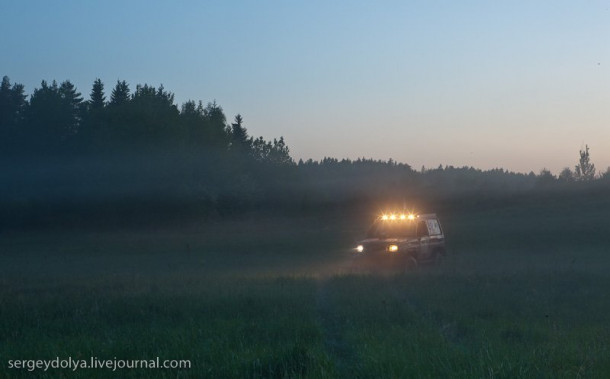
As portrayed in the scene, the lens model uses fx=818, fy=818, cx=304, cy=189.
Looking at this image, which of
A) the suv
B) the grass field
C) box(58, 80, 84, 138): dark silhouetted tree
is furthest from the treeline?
the suv

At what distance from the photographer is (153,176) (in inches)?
2628

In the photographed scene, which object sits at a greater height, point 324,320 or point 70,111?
point 70,111

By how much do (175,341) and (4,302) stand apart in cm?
731

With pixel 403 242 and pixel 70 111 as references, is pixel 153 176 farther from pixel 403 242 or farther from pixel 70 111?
pixel 403 242

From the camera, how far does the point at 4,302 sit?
1812 centimetres

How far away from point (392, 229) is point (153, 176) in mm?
40228

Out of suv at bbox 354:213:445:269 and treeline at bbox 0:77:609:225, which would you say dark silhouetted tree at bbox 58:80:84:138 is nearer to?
treeline at bbox 0:77:609:225

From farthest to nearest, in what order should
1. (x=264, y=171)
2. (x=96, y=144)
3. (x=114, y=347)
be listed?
(x=264, y=171), (x=96, y=144), (x=114, y=347)

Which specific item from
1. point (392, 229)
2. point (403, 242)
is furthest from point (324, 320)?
point (392, 229)

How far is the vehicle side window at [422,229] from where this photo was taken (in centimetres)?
2961

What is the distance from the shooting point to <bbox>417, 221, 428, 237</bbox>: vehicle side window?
29612 mm

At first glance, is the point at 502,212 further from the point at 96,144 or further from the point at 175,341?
the point at 175,341

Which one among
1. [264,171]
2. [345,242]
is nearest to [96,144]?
[264,171]

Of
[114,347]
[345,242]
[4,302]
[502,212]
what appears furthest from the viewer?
[502,212]
